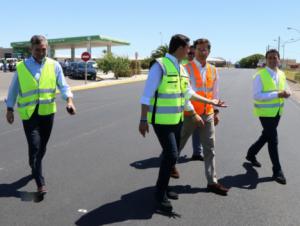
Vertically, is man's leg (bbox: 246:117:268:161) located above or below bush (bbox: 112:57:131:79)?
below

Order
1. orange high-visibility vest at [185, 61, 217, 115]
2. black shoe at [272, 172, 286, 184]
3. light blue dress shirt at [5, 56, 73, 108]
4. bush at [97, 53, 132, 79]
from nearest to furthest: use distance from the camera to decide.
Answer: light blue dress shirt at [5, 56, 73, 108], orange high-visibility vest at [185, 61, 217, 115], black shoe at [272, 172, 286, 184], bush at [97, 53, 132, 79]

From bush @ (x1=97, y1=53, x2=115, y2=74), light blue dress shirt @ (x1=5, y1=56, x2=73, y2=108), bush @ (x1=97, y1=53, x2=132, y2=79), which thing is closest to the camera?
light blue dress shirt @ (x1=5, y1=56, x2=73, y2=108)

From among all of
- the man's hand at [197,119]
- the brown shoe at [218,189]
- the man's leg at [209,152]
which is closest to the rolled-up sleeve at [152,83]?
the man's hand at [197,119]

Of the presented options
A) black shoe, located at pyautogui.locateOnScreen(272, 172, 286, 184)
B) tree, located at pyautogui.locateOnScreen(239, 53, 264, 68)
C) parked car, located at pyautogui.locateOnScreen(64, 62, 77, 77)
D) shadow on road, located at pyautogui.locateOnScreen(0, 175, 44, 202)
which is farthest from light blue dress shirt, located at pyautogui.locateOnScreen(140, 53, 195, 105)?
tree, located at pyautogui.locateOnScreen(239, 53, 264, 68)

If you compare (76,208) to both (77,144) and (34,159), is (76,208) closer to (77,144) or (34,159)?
(34,159)

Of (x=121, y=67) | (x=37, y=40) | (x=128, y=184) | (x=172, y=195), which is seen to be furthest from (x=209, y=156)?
(x=121, y=67)

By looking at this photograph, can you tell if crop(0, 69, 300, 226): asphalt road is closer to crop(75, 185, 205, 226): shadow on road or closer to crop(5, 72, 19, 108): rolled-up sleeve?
crop(75, 185, 205, 226): shadow on road

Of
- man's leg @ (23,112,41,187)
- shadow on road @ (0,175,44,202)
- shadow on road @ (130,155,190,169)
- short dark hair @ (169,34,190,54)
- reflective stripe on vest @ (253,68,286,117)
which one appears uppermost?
short dark hair @ (169,34,190,54)

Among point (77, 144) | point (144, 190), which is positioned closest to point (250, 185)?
point (144, 190)

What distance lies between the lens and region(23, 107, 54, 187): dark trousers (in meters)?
4.96

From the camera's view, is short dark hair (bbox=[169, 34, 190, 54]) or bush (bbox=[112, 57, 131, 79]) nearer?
short dark hair (bbox=[169, 34, 190, 54])

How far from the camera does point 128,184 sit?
18.6 ft

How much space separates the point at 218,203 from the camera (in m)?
4.94

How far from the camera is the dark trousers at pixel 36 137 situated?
496 cm
